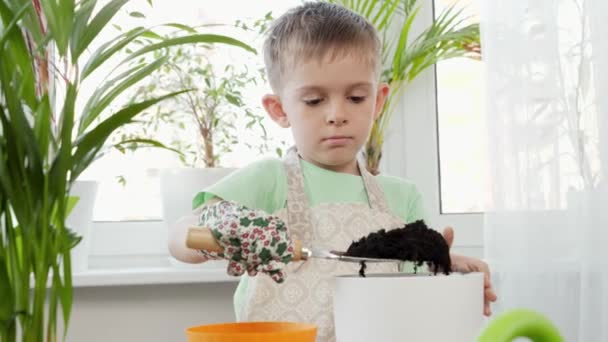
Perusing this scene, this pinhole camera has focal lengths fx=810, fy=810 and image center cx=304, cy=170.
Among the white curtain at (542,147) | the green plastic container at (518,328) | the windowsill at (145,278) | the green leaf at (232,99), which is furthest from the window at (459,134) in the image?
the green plastic container at (518,328)

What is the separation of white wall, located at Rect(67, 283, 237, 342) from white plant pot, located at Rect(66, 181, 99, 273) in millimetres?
85

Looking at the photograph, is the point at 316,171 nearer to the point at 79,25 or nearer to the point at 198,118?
the point at 79,25

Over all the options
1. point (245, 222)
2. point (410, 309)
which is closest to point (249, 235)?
point (245, 222)

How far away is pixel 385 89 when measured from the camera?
138 cm

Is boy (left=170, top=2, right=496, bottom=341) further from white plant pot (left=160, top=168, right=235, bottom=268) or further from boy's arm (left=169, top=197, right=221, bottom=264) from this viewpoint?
white plant pot (left=160, top=168, right=235, bottom=268)

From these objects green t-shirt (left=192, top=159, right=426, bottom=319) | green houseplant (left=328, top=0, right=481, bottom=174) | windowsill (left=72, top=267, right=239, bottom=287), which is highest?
green houseplant (left=328, top=0, right=481, bottom=174)

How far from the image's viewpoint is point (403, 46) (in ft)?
6.79

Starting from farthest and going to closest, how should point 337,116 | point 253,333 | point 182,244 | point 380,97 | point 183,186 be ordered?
point 183,186
point 380,97
point 337,116
point 182,244
point 253,333

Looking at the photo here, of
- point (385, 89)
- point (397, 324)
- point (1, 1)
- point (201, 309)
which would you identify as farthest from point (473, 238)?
point (397, 324)

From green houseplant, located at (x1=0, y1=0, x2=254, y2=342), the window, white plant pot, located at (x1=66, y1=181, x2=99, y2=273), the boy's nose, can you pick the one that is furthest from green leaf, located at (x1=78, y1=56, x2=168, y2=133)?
the window

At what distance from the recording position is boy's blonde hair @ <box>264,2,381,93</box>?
3.82ft

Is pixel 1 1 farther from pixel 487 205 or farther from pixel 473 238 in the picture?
pixel 473 238

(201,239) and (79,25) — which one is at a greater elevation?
(79,25)

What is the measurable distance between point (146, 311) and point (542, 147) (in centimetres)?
104
